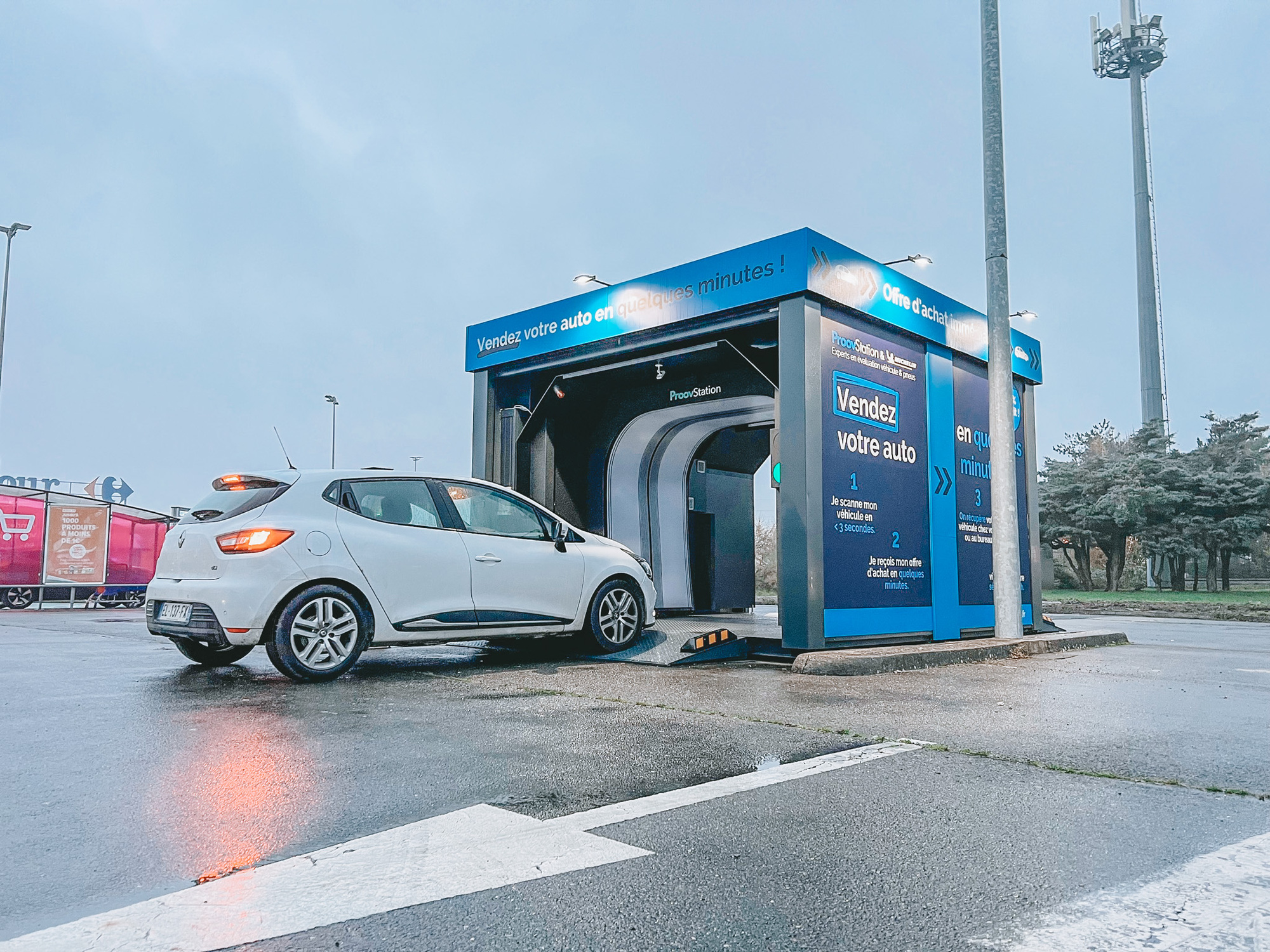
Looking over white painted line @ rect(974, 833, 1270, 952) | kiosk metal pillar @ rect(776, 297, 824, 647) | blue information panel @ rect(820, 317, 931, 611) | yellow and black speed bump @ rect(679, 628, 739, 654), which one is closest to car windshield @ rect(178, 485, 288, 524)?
yellow and black speed bump @ rect(679, 628, 739, 654)

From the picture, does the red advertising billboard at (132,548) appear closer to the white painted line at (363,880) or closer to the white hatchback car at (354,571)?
the white hatchback car at (354,571)

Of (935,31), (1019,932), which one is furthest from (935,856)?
(935,31)

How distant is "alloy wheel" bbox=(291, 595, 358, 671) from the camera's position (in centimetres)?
641

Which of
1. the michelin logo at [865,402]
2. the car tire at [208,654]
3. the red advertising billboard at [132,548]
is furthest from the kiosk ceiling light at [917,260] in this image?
the red advertising billboard at [132,548]

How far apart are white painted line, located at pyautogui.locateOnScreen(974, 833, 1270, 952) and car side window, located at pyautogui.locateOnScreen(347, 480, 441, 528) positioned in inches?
219

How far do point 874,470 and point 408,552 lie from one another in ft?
14.3

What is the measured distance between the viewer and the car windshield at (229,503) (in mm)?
6594

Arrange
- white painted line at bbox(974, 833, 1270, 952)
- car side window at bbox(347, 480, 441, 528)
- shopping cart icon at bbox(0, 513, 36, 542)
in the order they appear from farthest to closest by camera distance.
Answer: shopping cart icon at bbox(0, 513, 36, 542) < car side window at bbox(347, 480, 441, 528) < white painted line at bbox(974, 833, 1270, 952)

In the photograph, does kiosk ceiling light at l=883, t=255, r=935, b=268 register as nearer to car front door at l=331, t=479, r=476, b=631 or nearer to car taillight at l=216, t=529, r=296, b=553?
car front door at l=331, t=479, r=476, b=631

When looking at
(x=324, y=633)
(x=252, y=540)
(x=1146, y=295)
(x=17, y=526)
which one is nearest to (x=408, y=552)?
(x=324, y=633)

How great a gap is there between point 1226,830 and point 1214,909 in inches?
33.3

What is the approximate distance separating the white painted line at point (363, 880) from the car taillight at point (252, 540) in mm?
3743

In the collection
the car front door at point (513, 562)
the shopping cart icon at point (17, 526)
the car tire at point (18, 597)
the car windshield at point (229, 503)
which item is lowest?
the car tire at point (18, 597)

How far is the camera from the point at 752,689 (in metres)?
6.32
